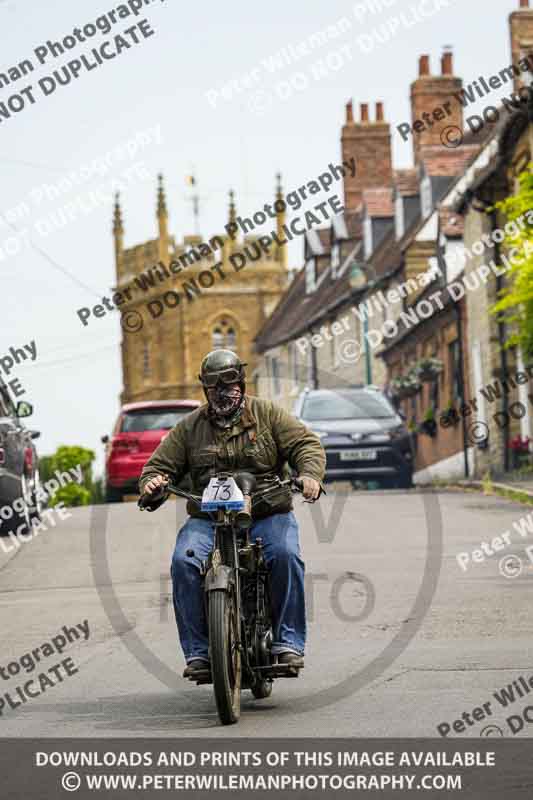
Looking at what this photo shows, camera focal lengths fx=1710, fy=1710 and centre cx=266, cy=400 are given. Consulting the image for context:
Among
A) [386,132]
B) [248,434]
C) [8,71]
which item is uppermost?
[386,132]

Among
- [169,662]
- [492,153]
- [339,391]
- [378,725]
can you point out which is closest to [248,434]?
[378,725]

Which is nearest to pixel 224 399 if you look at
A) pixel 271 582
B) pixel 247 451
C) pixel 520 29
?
pixel 247 451

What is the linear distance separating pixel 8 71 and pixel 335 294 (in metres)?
42.9

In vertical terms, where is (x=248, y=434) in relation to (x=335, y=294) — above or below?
below

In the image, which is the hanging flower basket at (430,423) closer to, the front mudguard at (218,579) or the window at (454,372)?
the window at (454,372)

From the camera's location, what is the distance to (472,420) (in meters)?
38.7

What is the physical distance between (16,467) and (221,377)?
448 inches

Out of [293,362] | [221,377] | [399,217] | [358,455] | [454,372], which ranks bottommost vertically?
[358,455]

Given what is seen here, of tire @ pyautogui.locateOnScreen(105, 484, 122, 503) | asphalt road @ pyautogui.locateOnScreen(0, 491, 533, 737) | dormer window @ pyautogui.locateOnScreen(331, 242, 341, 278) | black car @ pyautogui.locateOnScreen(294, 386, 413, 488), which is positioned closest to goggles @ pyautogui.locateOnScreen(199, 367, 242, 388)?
asphalt road @ pyautogui.locateOnScreen(0, 491, 533, 737)

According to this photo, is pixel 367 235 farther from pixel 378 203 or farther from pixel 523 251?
pixel 523 251

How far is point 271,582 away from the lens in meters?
7.96

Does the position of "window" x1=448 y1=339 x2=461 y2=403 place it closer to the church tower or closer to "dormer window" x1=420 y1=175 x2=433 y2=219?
"dormer window" x1=420 y1=175 x2=433 y2=219

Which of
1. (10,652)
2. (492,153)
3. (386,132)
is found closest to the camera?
(10,652)
